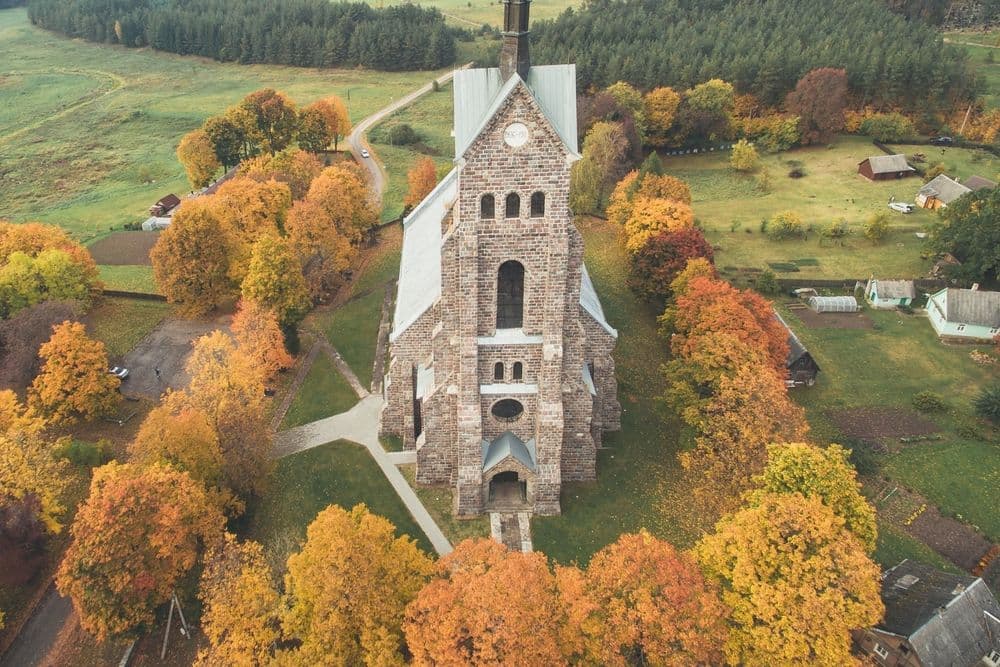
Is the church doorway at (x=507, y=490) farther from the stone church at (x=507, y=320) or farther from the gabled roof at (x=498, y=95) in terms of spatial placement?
the gabled roof at (x=498, y=95)

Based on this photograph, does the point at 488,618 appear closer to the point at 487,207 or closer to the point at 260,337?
the point at 487,207

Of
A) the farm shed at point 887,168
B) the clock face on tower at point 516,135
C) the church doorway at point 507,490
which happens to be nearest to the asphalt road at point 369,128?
the church doorway at point 507,490

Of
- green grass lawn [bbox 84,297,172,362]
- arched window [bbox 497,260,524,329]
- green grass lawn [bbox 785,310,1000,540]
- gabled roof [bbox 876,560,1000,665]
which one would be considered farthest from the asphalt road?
gabled roof [bbox 876,560,1000,665]

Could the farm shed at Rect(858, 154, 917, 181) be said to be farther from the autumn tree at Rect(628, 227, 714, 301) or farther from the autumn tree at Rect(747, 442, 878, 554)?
the autumn tree at Rect(747, 442, 878, 554)

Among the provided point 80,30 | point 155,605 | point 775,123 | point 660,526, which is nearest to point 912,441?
point 660,526

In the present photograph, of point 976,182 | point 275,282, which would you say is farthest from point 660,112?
point 275,282
